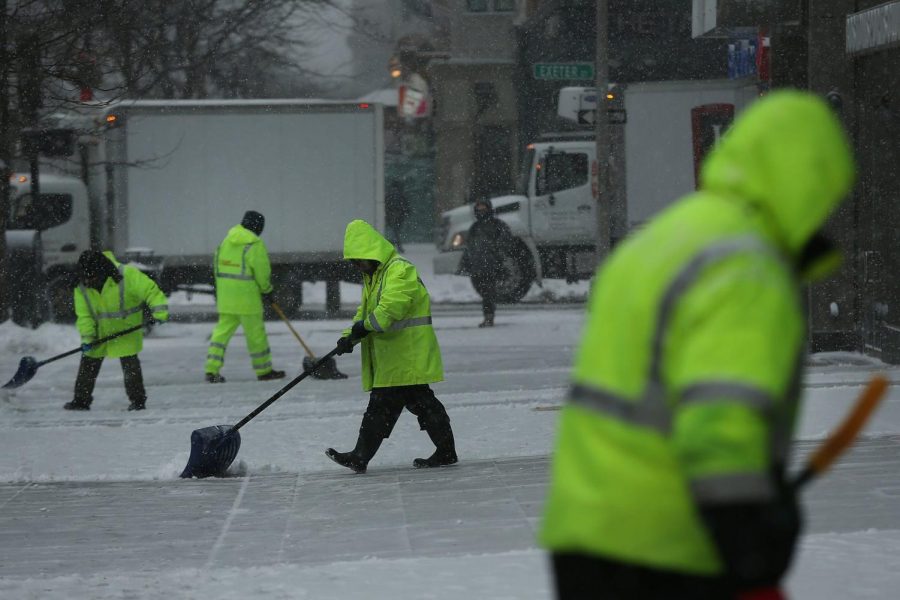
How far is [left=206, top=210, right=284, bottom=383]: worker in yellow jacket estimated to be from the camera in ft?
44.5

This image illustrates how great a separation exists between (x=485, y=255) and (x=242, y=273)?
626 cm

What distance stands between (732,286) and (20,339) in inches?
581

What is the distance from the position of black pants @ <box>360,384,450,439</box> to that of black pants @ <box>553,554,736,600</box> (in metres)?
5.60

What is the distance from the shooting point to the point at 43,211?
2109 cm

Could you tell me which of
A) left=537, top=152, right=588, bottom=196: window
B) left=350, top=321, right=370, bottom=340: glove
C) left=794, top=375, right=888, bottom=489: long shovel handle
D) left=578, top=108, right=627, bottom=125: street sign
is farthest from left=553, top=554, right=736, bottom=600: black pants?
left=537, top=152, right=588, bottom=196: window

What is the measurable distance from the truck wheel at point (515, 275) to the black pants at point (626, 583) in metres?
19.7

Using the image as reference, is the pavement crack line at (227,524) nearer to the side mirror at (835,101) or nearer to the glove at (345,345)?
the glove at (345,345)

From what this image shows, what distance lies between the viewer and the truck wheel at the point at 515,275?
22453 mm

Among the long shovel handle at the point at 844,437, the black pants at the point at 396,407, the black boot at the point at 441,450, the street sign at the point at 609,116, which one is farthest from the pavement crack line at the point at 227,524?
the street sign at the point at 609,116

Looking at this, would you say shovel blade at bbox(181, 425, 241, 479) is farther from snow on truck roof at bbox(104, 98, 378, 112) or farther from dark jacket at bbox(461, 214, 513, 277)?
snow on truck roof at bbox(104, 98, 378, 112)

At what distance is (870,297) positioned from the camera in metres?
13.4

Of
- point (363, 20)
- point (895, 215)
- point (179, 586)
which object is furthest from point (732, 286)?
point (363, 20)

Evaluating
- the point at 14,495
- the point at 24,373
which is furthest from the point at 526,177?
the point at 14,495

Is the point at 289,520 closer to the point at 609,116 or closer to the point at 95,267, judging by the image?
the point at 95,267
